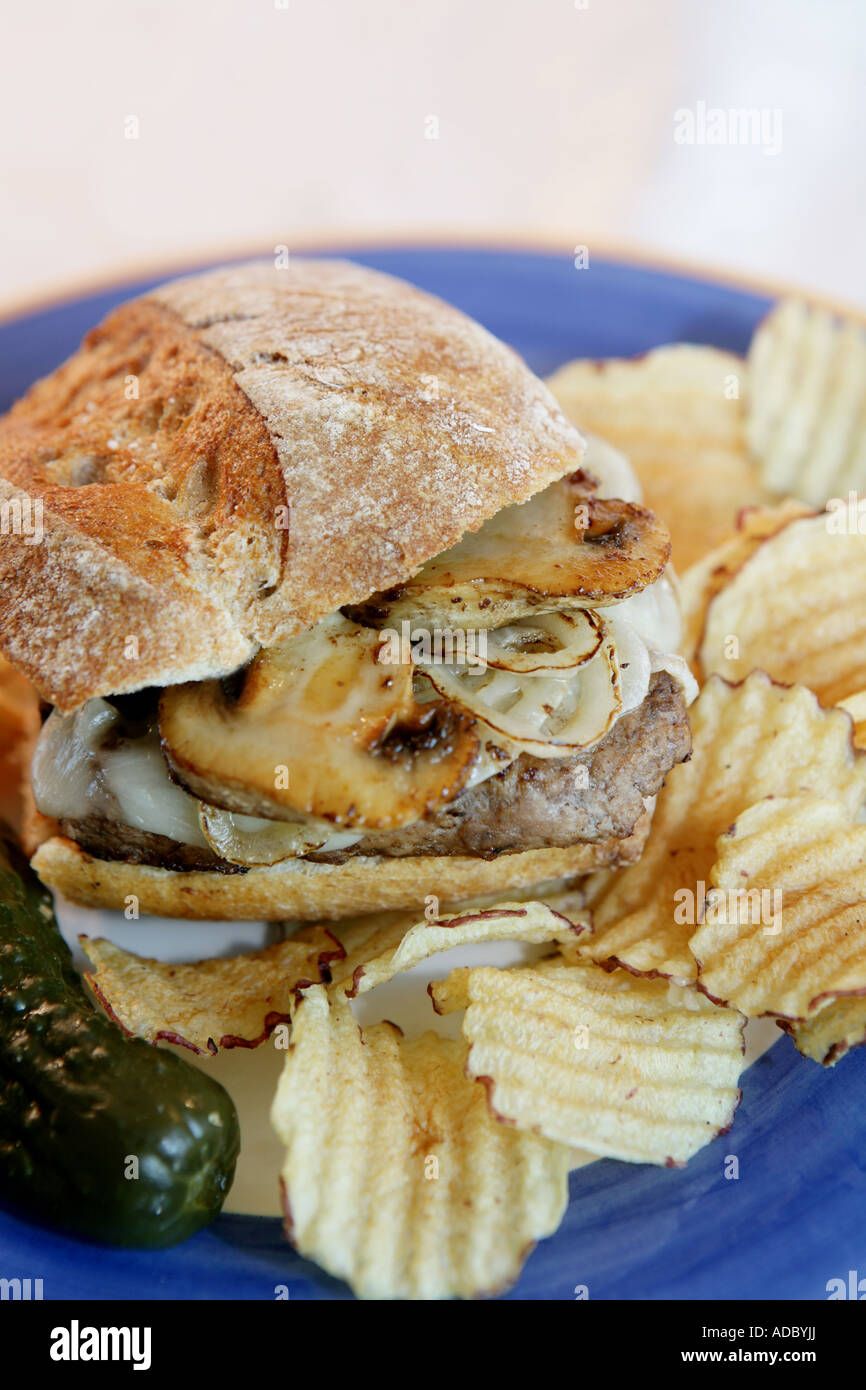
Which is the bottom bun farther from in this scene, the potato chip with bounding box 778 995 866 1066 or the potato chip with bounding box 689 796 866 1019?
the potato chip with bounding box 778 995 866 1066

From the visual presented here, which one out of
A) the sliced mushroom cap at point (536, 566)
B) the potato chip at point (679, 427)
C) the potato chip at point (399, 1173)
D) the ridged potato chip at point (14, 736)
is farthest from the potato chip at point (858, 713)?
the ridged potato chip at point (14, 736)

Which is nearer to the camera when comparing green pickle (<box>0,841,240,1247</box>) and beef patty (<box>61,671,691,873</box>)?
green pickle (<box>0,841,240,1247</box>)

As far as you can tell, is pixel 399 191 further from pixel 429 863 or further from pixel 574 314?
pixel 429 863

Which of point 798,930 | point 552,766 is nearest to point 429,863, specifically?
point 552,766

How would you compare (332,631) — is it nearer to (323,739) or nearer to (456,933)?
(323,739)

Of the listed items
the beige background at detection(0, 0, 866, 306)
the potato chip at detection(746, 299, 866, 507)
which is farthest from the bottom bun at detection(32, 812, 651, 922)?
the beige background at detection(0, 0, 866, 306)

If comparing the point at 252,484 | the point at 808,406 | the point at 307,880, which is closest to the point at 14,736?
the point at 307,880

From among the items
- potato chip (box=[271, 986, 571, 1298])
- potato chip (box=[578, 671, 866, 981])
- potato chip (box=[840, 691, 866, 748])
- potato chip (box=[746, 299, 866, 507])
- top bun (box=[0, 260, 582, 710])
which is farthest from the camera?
potato chip (box=[746, 299, 866, 507])

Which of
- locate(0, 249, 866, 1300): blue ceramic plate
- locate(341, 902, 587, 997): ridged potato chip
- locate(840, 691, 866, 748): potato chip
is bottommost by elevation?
locate(0, 249, 866, 1300): blue ceramic plate
